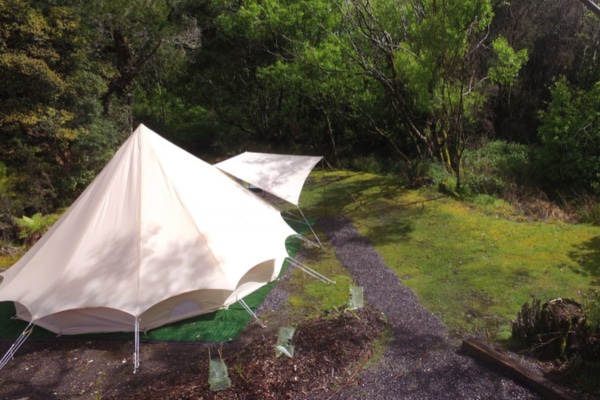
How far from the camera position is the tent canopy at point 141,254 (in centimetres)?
669

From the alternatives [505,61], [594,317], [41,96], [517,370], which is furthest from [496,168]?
[41,96]

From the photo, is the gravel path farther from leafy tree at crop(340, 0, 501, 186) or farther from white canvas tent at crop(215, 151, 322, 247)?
leafy tree at crop(340, 0, 501, 186)

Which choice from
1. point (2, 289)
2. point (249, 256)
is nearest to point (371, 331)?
point (249, 256)

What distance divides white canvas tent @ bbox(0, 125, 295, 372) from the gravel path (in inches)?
94.3

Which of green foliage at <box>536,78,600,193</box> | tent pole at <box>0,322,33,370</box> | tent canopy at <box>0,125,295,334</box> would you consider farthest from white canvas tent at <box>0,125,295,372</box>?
green foliage at <box>536,78,600,193</box>

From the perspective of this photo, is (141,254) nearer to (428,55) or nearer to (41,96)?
(41,96)

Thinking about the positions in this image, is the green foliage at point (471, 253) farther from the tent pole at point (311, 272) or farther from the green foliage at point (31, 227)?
the green foliage at point (31, 227)

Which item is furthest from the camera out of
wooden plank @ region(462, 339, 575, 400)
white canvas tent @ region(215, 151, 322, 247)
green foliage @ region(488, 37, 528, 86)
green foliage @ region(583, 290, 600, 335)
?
green foliage @ region(488, 37, 528, 86)

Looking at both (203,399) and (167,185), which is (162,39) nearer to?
(167,185)

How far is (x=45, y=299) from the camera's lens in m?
6.60

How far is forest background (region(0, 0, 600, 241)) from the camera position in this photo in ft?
38.2

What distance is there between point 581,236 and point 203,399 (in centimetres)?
917

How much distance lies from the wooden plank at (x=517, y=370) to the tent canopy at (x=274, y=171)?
564 cm

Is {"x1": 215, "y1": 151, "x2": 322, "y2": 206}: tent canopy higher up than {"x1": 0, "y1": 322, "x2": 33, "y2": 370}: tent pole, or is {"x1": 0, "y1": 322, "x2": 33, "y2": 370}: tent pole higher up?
{"x1": 215, "y1": 151, "x2": 322, "y2": 206}: tent canopy
